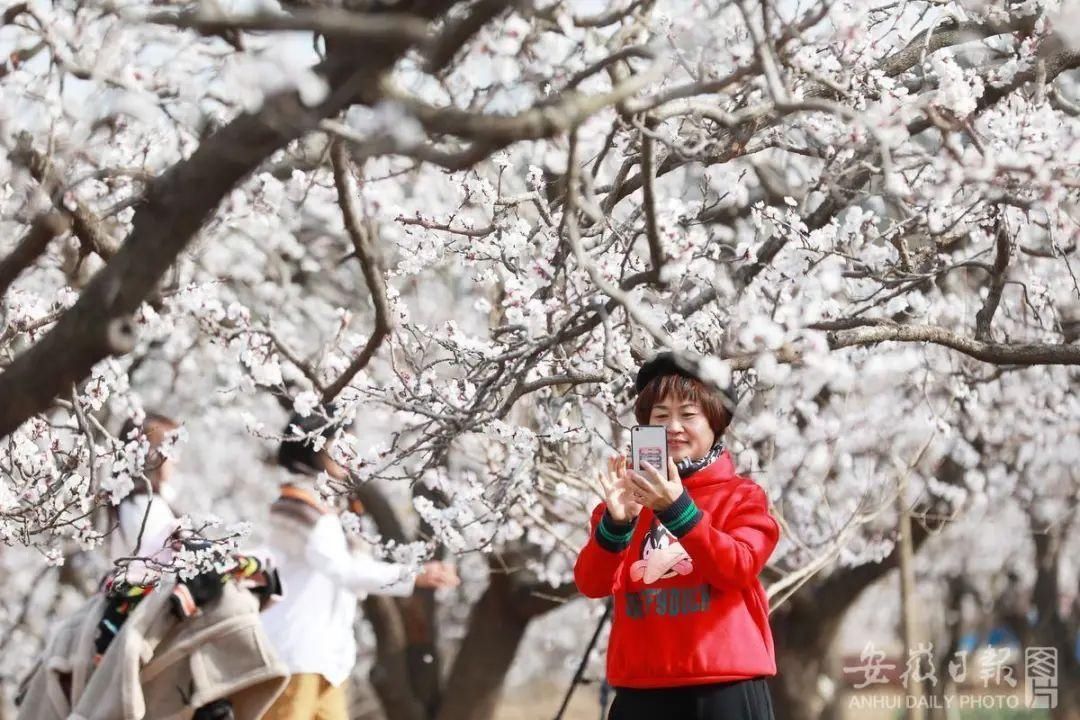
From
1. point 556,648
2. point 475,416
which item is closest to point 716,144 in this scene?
point 475,416

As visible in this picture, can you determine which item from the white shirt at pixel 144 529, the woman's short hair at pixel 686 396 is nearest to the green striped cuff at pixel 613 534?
the woman's short hair at pixel 686 396

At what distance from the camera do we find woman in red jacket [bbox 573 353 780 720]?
12.3 feet

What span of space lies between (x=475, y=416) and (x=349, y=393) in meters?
0.84

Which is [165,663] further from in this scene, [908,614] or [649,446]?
[908,614]

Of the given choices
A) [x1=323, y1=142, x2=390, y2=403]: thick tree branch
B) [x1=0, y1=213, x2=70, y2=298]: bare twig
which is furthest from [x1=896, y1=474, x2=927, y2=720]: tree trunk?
[x1=0, y1=213, x2=70, y2=298]: bare twig

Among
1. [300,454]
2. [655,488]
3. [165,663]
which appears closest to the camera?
[655,488]

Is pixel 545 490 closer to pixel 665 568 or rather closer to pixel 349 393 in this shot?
pixel 349 393

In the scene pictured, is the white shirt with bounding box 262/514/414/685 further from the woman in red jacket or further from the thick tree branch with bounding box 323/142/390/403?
the thick tree branch with bounding box 323/142/390/403

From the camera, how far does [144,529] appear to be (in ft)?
17.5

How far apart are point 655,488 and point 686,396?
0.42m

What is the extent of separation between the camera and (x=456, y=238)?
17.5ft

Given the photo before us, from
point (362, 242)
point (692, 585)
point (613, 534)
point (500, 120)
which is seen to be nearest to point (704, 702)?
point (692, 585)

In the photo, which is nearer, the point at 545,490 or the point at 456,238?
the point at 456,238

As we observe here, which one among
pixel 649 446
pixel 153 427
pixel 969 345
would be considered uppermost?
pixel 153 427
